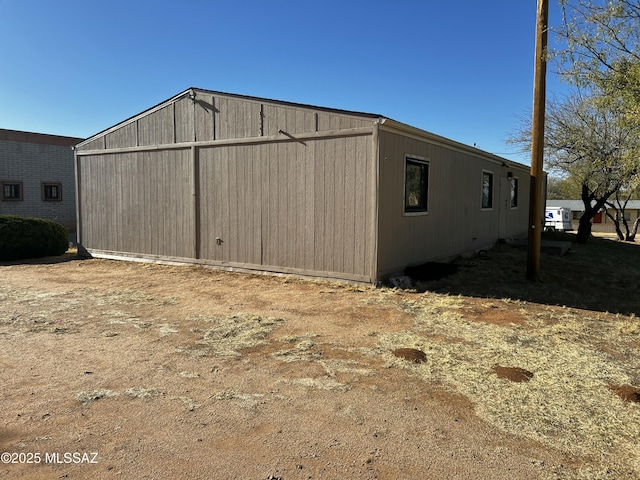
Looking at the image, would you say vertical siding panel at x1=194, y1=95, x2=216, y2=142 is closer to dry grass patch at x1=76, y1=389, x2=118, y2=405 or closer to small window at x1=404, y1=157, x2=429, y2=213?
small window at x1=404, y1=157, x2=429, y2=213

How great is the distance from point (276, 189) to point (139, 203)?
3.93 metres

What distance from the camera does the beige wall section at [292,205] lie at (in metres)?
7.29

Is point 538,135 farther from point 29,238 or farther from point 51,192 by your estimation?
point 51,192

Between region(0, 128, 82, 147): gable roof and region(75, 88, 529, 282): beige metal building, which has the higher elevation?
region(0, 128, 82, 147): gable roof

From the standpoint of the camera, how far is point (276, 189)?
324 inches

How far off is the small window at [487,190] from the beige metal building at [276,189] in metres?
0.52

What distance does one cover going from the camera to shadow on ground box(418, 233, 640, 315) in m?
6.75

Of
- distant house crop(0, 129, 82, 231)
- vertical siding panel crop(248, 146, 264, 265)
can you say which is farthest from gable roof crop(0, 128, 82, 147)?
vertical siding panel crop(248, 146, 264, 265)

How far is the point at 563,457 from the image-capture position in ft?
8.04

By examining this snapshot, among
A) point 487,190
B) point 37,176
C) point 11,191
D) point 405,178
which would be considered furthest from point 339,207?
point 37,176

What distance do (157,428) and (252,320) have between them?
2.62 m

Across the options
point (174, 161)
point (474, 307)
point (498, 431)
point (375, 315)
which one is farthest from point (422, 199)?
point (498, 431)

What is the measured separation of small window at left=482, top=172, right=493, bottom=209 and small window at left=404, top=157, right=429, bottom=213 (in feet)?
13.1

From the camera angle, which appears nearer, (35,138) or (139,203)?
(139,203)
